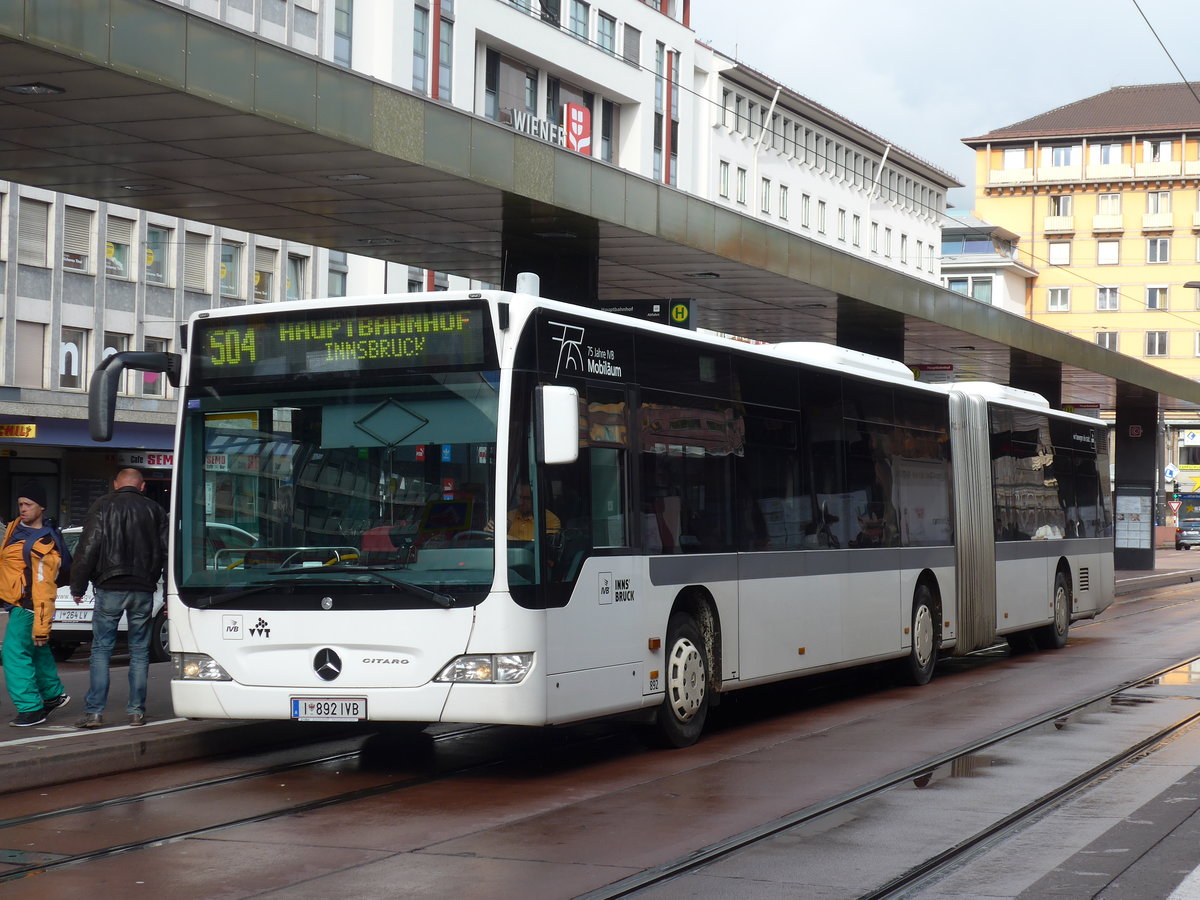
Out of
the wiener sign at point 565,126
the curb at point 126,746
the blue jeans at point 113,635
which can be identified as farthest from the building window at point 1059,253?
the blue jeans at point 113,635

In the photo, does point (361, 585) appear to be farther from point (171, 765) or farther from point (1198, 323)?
point (1198, 323)

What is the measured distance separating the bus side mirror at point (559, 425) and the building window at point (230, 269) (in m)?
39.4

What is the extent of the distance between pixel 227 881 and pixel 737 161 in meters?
67.4

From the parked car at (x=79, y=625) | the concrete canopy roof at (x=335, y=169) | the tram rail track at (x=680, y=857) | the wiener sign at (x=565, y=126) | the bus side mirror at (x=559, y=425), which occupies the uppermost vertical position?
the wiener sign at (x=565, y=126)

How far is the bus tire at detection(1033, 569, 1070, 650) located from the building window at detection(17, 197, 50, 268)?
92.8 feet

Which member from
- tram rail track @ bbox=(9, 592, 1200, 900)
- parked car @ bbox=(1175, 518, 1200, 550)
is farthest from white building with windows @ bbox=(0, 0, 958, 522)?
parked car @ bbox=(1175, 518, 1200, 550)

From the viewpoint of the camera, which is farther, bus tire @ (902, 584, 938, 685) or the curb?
bus tire @ (902, 584, 938, 685)

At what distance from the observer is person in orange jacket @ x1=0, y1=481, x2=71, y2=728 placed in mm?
11383

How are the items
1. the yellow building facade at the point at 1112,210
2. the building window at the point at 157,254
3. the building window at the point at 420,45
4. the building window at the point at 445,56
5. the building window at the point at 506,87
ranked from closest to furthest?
the building window at the point at 157,254, the building window at the point at 420,45, the building window at the point at 445,56, the building window at the point at 506,87, the yellow building facade at the point at 1112,210

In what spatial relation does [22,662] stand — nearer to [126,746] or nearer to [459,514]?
[126,746]

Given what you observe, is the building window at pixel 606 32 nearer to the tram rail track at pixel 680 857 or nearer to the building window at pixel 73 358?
the building window at pixel 73 358

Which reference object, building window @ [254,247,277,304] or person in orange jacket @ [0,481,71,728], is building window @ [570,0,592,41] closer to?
Result: building window @ [254,247,277,304]

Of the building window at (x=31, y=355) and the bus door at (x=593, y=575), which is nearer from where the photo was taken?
Answer: the bus door at (x=593, y=575)

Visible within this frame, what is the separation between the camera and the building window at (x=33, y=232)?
41250 millimetres
